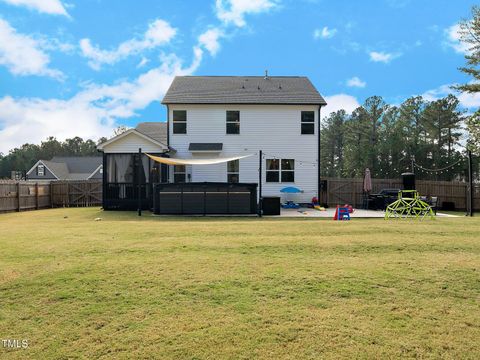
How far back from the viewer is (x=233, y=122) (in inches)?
736

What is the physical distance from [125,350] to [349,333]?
195 cm

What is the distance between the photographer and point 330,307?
3.60 meters

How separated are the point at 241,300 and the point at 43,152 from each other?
7841 centimetres

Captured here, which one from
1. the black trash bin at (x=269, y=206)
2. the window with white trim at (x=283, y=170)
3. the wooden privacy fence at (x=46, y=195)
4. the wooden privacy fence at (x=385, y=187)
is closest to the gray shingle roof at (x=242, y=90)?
the window with white trim at (x=283, y=170)

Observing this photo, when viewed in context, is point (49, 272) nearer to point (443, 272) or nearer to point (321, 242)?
point (321, 242)

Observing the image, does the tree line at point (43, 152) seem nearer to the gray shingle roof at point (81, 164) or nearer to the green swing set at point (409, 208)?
the gray shingle roof at point (81, 164)

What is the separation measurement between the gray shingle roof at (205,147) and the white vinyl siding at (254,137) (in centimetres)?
29

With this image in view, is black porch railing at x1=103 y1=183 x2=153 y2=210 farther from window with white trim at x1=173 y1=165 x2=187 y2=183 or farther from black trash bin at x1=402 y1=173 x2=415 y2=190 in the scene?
black trash bin at x1=402 y1=173 x2=415 y2=190

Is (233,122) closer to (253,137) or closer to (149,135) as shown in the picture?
(253,137)

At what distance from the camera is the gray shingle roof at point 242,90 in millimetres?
18578

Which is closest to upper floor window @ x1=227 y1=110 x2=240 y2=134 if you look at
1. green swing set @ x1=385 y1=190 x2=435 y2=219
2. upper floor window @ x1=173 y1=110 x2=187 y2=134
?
upper floor window @ x1=173 y1=110 x2=187 y2=134

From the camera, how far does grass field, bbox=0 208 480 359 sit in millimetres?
2857

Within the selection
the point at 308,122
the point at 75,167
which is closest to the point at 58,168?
the point at 75,167

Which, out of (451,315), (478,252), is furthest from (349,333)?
(478,252)
